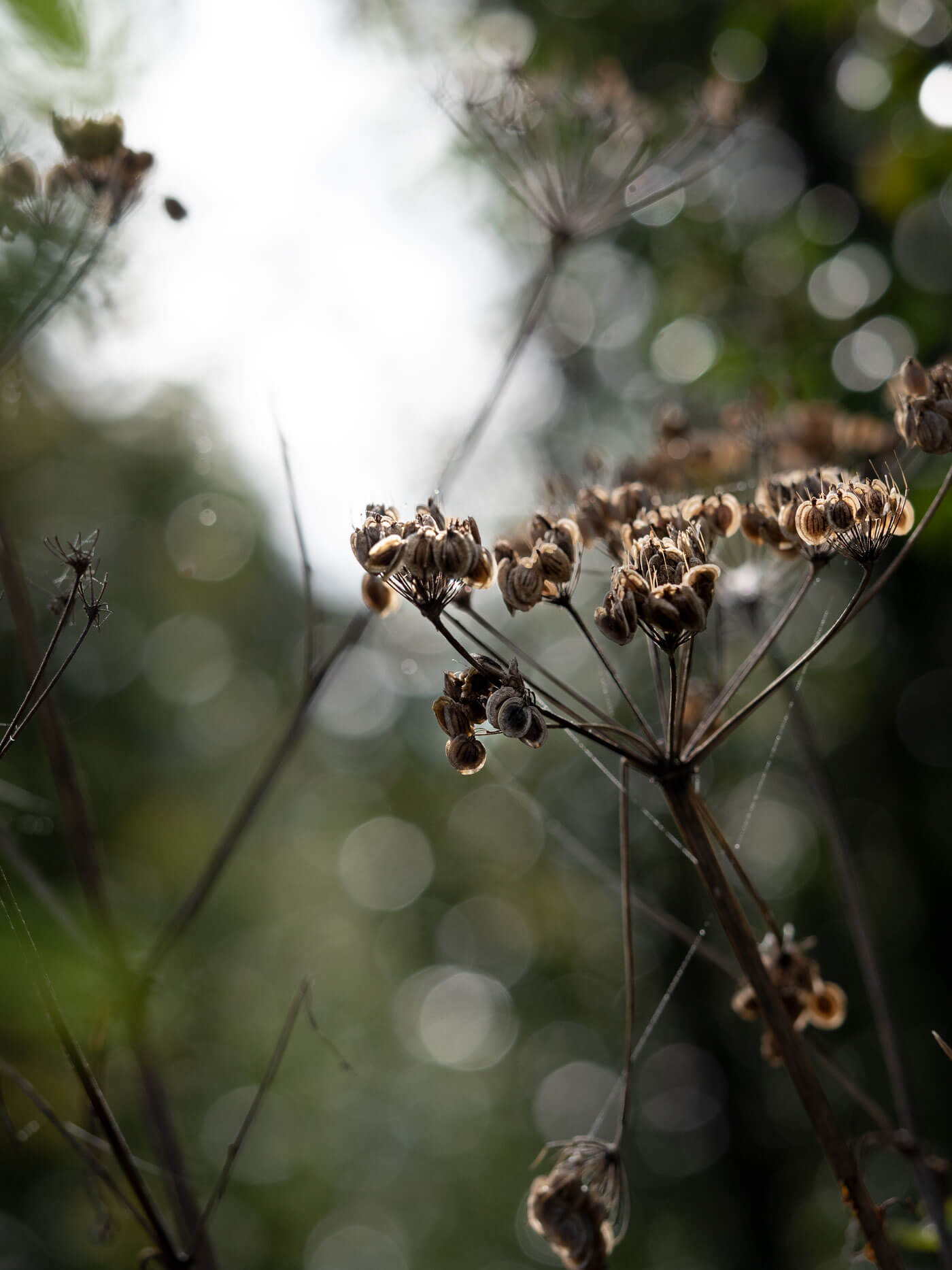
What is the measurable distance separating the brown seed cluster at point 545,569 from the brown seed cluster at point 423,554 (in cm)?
7

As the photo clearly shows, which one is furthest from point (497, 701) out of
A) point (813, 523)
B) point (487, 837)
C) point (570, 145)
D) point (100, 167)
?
point (487, 837)

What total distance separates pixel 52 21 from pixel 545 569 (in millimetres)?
825

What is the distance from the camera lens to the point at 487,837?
1095 centimetres

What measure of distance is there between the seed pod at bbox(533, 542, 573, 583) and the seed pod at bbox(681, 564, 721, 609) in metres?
0.20

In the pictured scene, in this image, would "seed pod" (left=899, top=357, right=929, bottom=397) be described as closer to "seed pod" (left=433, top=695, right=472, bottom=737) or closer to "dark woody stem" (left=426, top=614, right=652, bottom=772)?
A: "dark woody stem" (left=426, top=614, right=652, bottom=772)

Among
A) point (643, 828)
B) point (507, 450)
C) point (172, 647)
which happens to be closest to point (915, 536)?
point (507, 450)

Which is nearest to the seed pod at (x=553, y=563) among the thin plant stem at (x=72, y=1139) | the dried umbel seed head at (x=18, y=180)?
the thin plant stem at (x=72, y=1139)

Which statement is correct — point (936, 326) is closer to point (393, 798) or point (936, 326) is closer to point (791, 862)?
point (791, 862)

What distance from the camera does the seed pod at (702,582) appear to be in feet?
3.60

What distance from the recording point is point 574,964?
1072 cm

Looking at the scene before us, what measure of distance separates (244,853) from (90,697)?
117 inches

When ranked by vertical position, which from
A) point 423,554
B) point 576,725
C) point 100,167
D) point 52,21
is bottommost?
point 576,725

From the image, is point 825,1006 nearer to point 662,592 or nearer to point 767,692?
point 767,692

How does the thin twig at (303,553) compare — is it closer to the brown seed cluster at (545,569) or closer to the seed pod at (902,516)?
the brown seed cluster at (545,569)
